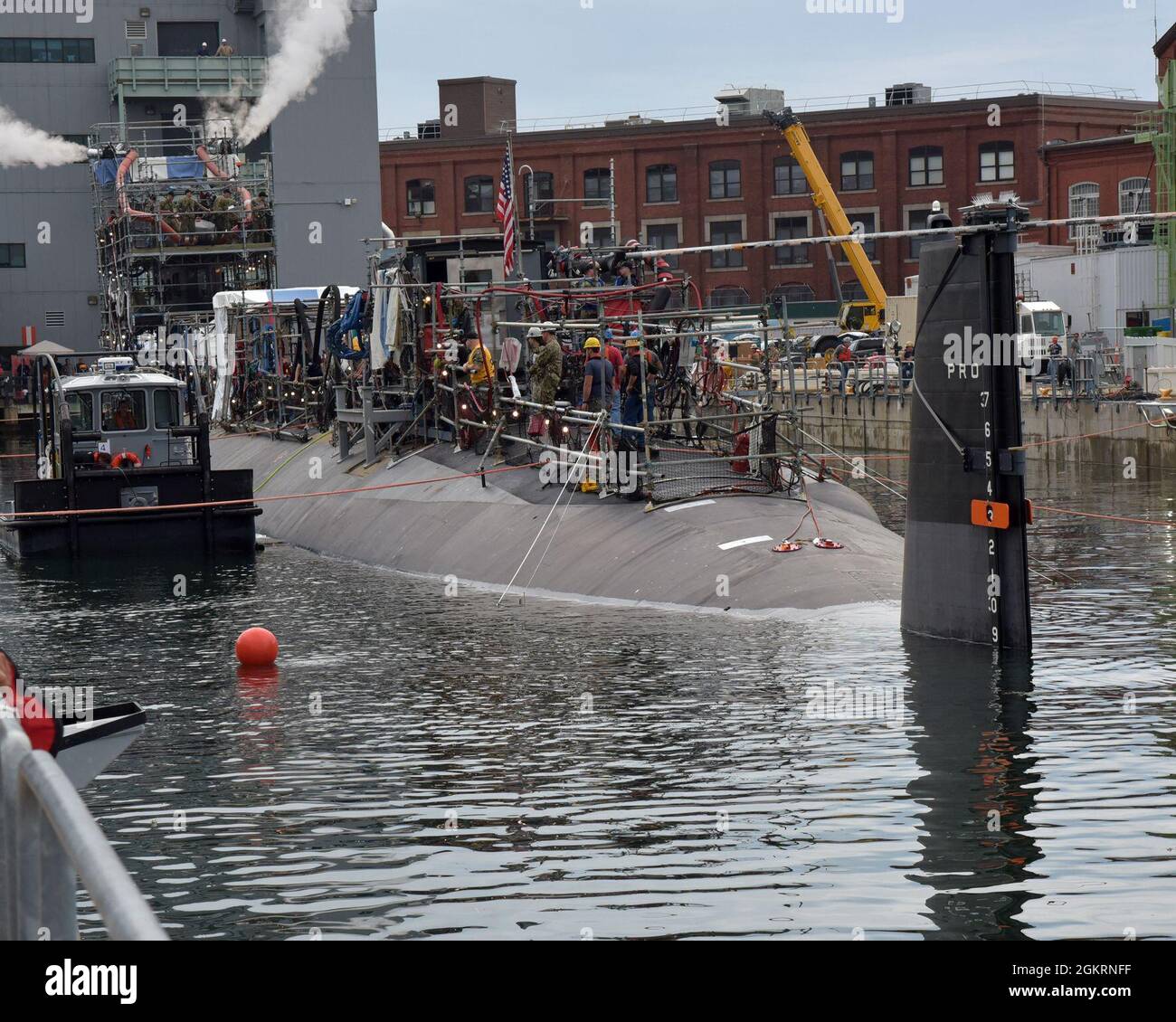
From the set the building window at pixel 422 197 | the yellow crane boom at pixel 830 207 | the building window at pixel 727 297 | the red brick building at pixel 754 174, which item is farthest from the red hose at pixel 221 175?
the building window at pixel 727 297

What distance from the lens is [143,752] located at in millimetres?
16469

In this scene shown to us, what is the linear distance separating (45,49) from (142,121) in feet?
17.5

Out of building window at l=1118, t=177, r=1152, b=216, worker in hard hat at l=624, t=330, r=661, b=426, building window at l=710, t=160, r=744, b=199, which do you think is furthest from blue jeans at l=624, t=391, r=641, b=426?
building window at l=710, t=160, r=744, b=199

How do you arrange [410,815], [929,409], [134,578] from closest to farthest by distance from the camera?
[410,815], [929,409], [134,578]

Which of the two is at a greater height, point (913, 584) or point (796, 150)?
point (796, 150)

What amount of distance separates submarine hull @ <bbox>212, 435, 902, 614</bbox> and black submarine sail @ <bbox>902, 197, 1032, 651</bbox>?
227 centimetres

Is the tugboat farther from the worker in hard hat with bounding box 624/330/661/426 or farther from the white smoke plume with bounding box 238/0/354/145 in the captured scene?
the white smoke plume with bounding box 238/0/354/145

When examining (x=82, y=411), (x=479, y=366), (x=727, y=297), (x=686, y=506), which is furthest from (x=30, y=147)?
(x=686, y=506)

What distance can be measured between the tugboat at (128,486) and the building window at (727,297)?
230ft

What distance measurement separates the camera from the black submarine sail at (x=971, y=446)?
63.6ft
